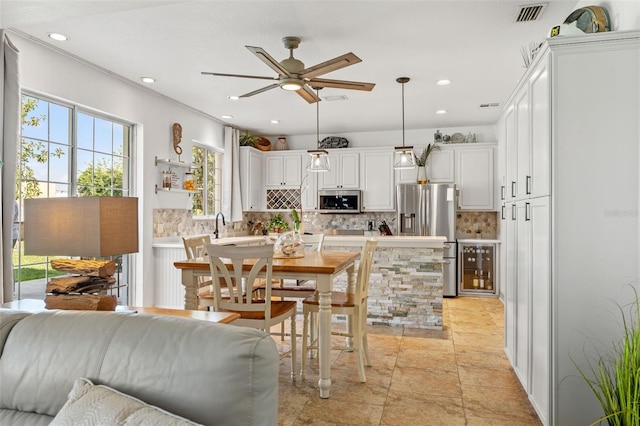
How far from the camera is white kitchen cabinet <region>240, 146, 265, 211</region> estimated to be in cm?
678

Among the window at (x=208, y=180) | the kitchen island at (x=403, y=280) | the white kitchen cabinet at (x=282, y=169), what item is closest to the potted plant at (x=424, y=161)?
the white kitchen cabinet at (x=282, y=169)

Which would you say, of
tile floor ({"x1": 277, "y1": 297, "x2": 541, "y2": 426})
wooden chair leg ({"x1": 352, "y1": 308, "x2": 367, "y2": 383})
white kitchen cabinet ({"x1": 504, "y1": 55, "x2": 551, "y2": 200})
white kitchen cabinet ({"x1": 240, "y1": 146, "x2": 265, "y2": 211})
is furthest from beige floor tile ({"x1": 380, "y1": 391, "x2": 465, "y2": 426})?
white kitchen cabinet ({"x1": 240, "y1": 146, "x2": 265, "y2": 211})

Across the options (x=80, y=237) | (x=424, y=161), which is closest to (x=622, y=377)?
(x=80, y=237)

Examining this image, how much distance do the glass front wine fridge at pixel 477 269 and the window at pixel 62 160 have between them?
4628 mm

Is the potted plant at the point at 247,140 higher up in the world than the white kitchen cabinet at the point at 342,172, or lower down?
higher up

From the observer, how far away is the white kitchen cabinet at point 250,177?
22.2 feet

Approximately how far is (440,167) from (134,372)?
20.1 feet

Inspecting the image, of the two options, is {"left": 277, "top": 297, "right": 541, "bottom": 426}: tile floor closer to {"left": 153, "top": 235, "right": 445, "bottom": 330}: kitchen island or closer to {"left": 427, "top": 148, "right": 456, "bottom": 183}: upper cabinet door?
{"left": 153, "top": 235, "right": 445, "bottom": 330}: kitchen island

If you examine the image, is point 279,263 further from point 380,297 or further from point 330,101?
point 330,101

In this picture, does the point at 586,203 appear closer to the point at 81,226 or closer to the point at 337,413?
the point at 337,413

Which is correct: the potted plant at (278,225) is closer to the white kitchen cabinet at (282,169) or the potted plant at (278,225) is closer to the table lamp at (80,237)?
the white kitchen cabinet at (282,169)

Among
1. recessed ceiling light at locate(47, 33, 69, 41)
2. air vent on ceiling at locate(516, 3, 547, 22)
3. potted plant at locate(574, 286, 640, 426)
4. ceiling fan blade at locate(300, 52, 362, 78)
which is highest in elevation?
recessed ceiling light at locate(47, 33, 69, 41)

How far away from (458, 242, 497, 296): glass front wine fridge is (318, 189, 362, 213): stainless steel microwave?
5.74 feet

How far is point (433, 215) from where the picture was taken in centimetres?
637
